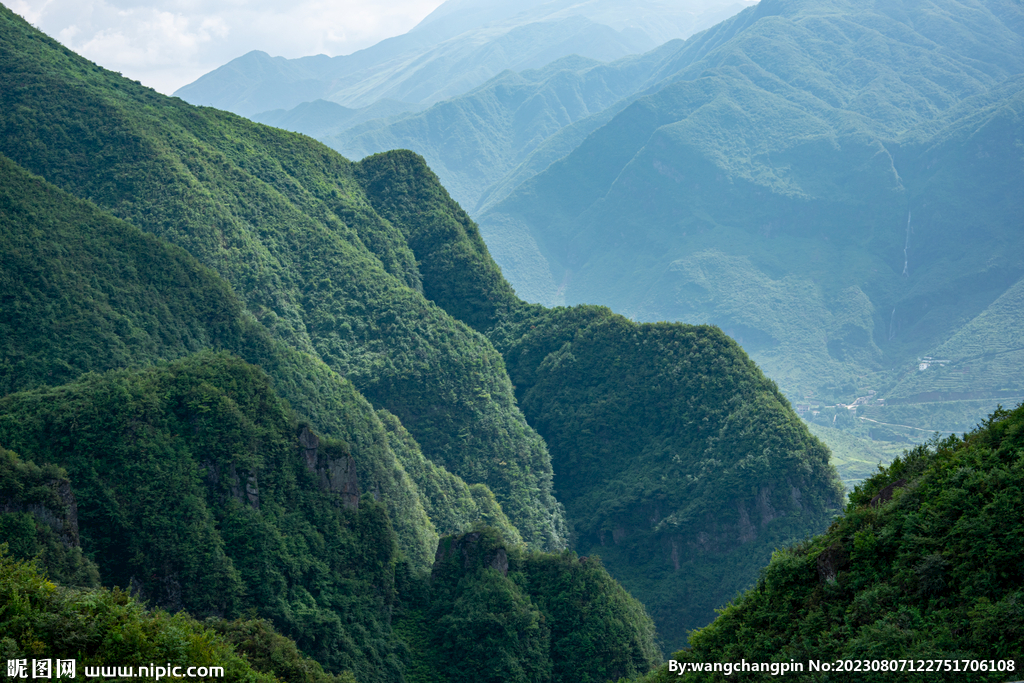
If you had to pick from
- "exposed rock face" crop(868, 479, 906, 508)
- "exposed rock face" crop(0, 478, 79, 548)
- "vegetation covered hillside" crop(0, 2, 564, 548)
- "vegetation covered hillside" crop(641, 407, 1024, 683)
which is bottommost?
"vegetation covered hillside" crop(641, 407, 1024, 683)

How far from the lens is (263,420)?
47594mm

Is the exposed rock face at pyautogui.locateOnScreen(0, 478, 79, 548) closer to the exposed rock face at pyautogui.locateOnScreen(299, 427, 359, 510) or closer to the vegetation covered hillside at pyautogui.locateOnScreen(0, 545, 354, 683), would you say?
the vegetation covered hillside at pyautogui.locateOnScreen(0, 545, 354, 683)

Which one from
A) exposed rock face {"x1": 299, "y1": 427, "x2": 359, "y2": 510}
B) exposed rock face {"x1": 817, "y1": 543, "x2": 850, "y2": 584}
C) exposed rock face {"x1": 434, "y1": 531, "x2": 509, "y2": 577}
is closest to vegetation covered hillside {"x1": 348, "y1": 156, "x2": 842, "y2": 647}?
exposed rock face {"x1": 434, "y1": 531, "x2": 509, "y2": 577}

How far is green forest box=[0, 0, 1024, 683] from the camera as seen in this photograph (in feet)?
88.8

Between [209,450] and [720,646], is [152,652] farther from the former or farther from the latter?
[209,450]

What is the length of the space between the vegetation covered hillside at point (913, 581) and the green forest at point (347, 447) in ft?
0.39

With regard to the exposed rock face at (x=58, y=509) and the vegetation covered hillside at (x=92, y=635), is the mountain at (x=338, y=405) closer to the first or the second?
the exposed rock face at (x=58, y=509)

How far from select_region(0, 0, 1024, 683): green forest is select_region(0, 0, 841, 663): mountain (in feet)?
0.65

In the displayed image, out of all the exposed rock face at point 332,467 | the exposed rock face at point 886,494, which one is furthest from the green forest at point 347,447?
the exposed rock face at point 886,494

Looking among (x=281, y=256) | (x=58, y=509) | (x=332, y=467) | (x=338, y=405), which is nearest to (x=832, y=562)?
(x=58, y=509)

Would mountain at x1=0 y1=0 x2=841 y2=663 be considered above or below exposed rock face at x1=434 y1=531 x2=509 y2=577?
above

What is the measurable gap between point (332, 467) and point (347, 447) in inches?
74.9

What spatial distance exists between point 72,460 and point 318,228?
4697 cm

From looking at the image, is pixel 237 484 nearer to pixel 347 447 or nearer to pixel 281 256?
pixel 347 447
